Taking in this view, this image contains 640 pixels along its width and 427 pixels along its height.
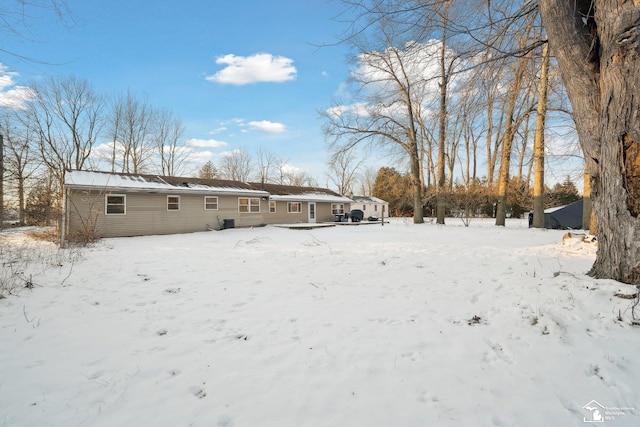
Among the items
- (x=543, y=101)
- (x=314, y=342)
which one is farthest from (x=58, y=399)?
(x=543, y=101)

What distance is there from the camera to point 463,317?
338cm

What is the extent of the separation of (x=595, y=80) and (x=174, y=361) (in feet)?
20.0

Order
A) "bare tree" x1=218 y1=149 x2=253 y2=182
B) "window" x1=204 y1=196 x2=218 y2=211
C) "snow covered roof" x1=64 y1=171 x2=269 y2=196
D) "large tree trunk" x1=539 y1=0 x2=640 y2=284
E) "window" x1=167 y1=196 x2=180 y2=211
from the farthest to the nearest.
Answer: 1. "bare tree" x1=218 y1=149 x2=253 y2=182
2. "window" x1=204 y1=196 x2=218 y2=211
3. "window" x1=167 y1=196 x2=180 y2=211
4. "snow covered roof" x1=64 y1=171 x2=269 y2=196
5. "large tree trunk" x1=539 y1=0 x2=640 y2=284

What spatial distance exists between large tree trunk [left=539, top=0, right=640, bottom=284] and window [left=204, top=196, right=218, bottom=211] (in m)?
16.8

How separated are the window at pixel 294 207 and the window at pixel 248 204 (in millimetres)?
3056

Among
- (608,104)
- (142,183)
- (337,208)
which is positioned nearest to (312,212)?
(337,208)

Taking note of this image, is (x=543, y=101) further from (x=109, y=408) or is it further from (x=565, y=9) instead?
(x=109, y=408)

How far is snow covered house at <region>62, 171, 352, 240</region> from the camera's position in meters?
12.6

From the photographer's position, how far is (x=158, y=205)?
15.2m

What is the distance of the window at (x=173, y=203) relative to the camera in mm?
15611

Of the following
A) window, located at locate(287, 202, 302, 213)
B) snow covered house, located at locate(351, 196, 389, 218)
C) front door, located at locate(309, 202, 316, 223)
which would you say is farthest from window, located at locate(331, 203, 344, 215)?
snow covered house, located at locate(351, 196, 389, 218)

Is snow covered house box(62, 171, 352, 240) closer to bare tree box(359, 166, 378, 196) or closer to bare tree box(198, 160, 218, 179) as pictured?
bare tree box(198, 160, 218, 179)

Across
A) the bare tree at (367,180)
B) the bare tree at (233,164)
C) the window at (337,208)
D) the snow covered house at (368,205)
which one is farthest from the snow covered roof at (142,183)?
Result: the bare tree at (367,180)

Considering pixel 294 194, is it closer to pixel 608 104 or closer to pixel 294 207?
pixel 294 207
